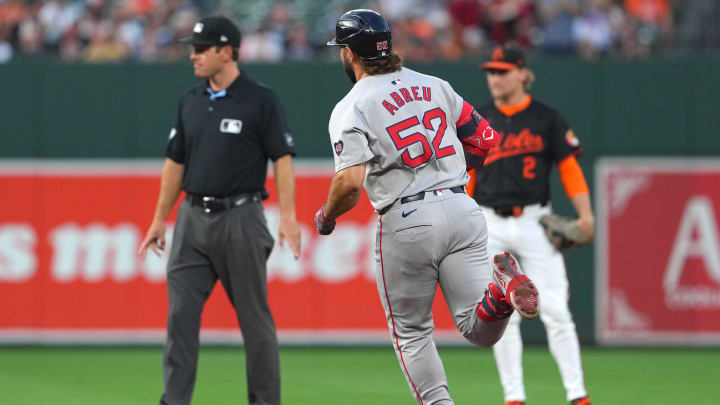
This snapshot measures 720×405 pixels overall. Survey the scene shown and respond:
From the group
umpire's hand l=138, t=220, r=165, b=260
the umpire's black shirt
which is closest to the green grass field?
umpire's hand l=138, t=220, r=165, b=260

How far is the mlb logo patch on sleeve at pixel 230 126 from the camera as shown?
6609 mm

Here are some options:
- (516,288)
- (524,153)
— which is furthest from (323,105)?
(516,288)

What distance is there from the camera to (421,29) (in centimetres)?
1392

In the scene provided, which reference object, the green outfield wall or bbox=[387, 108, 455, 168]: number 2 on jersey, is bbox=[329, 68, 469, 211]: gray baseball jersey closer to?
bbox=[387, 108, 455, 168]: number 2 on jersey

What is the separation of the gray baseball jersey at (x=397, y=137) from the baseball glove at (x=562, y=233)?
227 centimetres

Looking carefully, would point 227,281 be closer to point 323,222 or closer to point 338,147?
point 323,222

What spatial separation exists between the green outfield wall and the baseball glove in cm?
337

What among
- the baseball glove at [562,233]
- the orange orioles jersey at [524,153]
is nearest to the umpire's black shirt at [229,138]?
the orange orioles jersey at [524,153]

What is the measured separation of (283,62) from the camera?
11.1m

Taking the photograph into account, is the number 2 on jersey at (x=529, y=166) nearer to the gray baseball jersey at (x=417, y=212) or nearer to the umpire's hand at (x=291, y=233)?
the umpire's hand at (x=291, y=233)

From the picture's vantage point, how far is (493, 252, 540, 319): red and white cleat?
193 inches

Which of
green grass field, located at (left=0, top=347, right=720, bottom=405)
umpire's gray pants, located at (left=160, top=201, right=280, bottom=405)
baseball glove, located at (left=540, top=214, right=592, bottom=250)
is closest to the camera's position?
umpire's gray pants, located at (left=160, top=201, right=280, bottom=405)

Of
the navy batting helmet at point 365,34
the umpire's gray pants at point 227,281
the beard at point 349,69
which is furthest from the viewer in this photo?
the umpire's gray pants at point 227,281

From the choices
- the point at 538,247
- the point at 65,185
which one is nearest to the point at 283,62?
the point at 65,185
